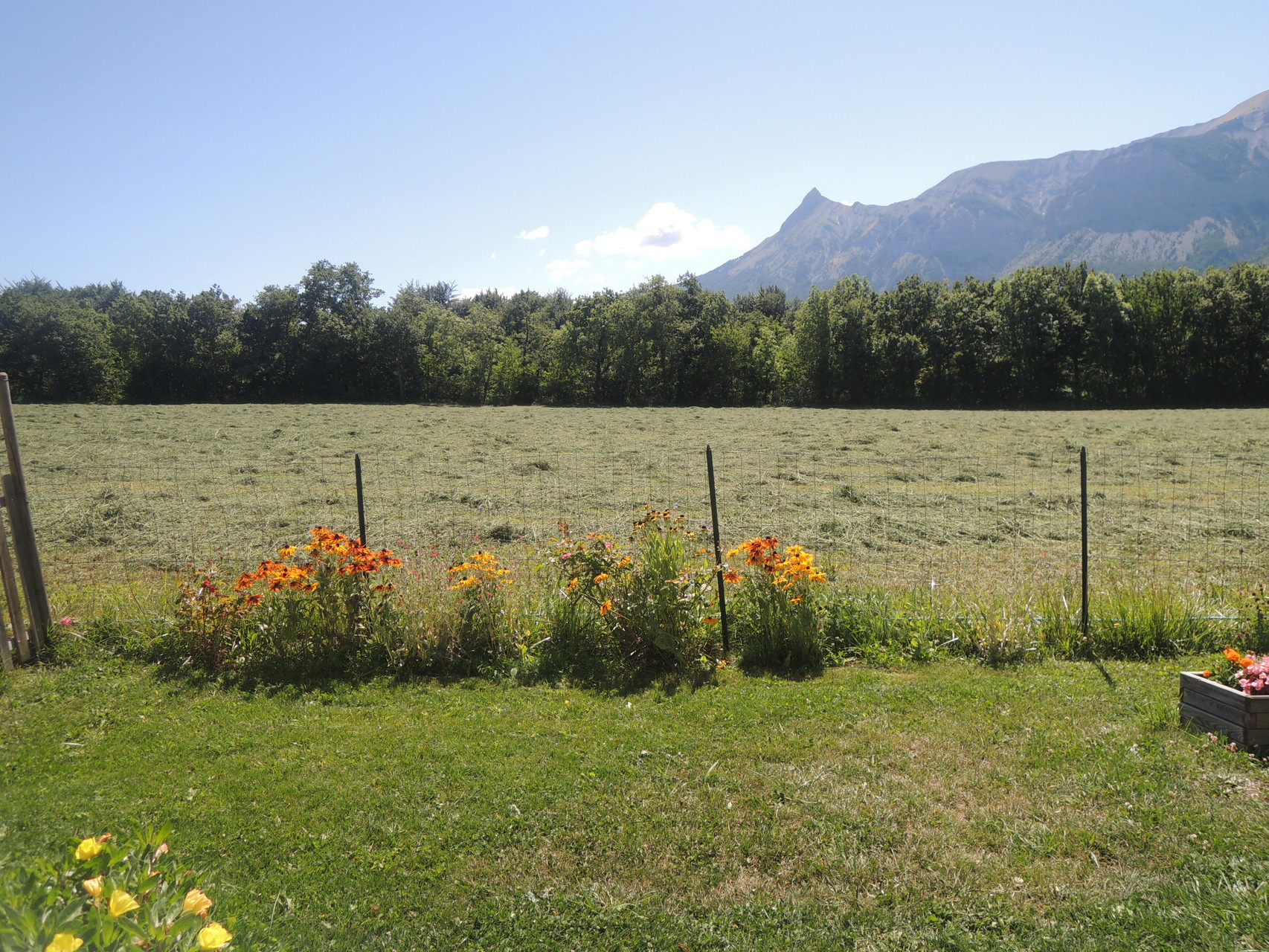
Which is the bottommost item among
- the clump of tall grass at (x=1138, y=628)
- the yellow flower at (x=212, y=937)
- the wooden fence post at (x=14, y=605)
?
the clump of tall grass at (x=1138, y=628)

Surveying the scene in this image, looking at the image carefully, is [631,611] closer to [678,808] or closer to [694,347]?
[678,808]

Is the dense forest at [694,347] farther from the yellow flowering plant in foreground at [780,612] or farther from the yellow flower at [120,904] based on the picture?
the yellow flower at [120,904]

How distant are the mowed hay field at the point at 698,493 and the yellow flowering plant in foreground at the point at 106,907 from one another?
5.93m

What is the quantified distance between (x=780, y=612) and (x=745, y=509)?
6.38 meters

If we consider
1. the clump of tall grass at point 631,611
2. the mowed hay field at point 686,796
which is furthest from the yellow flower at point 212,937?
the clump of tall grass at point 631,611

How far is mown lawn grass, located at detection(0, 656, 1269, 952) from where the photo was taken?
9.58 feet

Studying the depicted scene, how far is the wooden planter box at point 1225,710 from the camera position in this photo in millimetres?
4008

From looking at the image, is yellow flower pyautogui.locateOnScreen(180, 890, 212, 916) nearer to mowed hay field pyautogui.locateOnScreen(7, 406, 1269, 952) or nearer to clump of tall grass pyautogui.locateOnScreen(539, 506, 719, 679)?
mowed hay field pyautogui.locateOnScreen(7, 406, 1269, 952)

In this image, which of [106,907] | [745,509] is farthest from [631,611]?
[745,509]

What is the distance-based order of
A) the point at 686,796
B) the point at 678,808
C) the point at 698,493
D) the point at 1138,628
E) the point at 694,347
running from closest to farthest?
1. the point at 678,808
2. the point at 686,796
3. the point at 1138,628
4. the point at 698,493
5. the point at 694,347

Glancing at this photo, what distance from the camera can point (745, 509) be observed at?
39.6 ft

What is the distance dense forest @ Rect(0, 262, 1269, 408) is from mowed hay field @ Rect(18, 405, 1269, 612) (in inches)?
700

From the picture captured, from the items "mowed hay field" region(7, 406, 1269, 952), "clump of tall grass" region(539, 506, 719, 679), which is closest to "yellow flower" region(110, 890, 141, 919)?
"mowed hay field" region(7, 406, 1269, 952)

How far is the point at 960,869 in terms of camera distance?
3188mm
